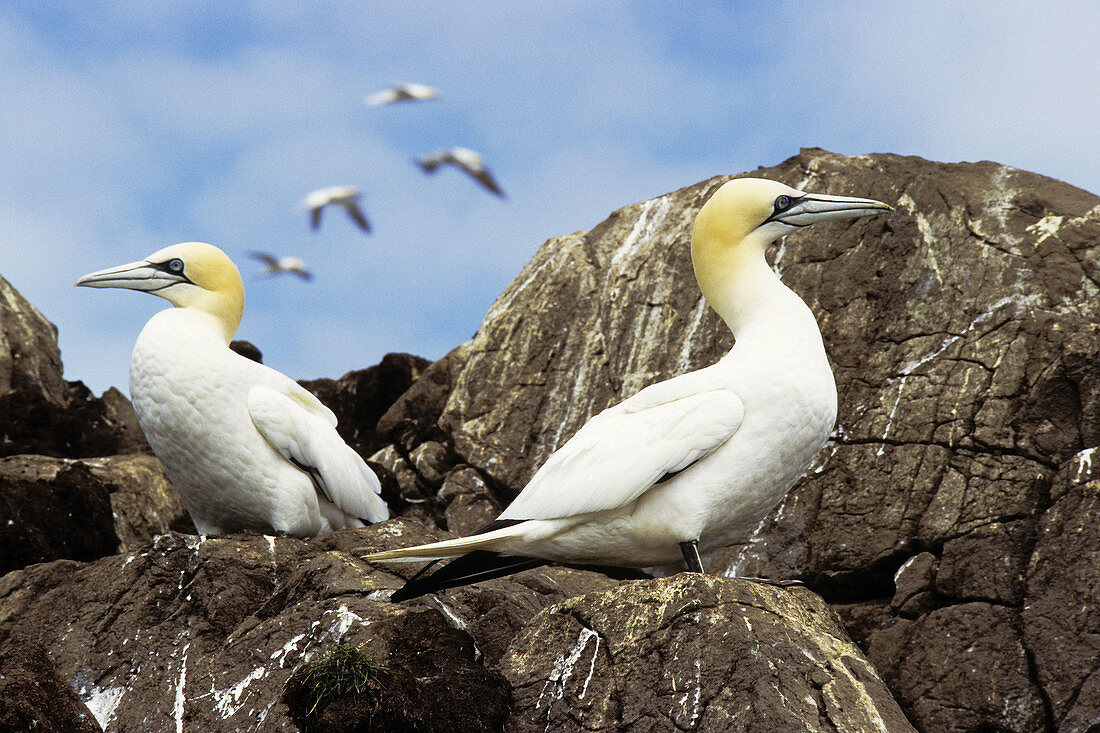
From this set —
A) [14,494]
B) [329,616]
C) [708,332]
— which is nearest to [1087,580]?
[708,332]

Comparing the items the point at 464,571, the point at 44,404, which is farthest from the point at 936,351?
the point at 44,404

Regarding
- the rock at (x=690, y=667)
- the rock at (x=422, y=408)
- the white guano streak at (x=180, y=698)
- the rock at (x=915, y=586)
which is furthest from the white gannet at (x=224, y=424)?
the rock at (x=915, y=586)

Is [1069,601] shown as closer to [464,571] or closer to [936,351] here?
[936,351]

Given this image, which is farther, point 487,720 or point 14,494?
point 14,494

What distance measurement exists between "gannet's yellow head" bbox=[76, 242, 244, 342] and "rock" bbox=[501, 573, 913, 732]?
3774 mm

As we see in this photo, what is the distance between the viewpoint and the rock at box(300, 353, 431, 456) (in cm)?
1245

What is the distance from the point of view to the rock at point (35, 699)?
16.0 ft

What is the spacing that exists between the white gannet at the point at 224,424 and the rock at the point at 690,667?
2607mm

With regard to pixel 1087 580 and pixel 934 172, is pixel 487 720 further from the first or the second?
pixel 934 172

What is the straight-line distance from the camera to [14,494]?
8.23 meters

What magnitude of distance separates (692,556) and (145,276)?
4.54 meters

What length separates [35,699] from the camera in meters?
4.98

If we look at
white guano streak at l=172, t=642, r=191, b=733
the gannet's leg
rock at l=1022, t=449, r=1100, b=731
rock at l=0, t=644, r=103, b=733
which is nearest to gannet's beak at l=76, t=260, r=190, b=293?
white guano streak at l=172, t=642, r=191, b=733

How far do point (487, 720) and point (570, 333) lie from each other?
6102mm
